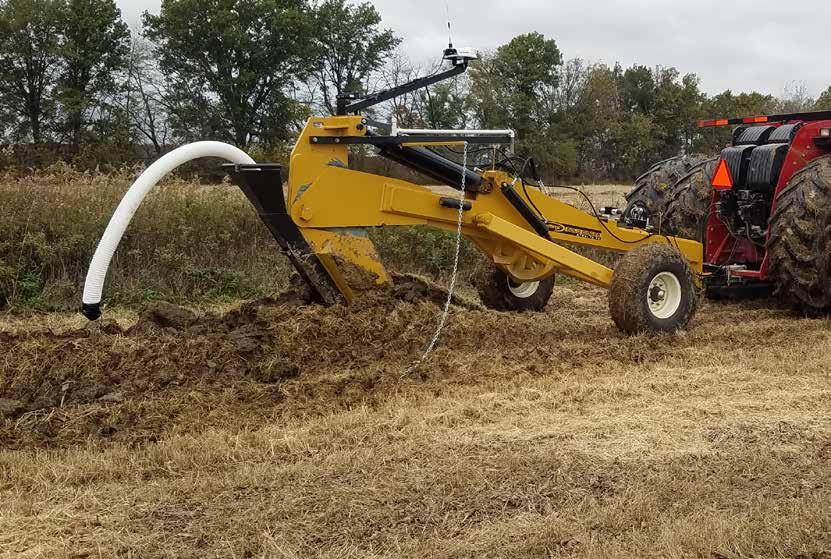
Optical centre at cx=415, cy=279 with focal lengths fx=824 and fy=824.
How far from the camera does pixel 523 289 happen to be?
807cm

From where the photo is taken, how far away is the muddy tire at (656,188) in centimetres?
941

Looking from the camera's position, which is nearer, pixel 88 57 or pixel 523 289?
pixel 523 289

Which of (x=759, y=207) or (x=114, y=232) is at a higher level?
(x=759, y=207)

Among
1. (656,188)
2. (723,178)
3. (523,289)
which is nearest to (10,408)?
(523,289)

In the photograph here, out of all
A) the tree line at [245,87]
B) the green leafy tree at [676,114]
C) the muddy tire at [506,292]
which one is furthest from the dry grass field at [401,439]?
the green leafy tree at [676,114]

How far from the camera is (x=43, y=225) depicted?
358 inches

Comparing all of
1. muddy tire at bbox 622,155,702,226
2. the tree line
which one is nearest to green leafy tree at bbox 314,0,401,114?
the tree line

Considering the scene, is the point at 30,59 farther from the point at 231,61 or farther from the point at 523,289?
the point at 523,289

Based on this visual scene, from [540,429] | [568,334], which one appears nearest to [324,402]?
[540,429]

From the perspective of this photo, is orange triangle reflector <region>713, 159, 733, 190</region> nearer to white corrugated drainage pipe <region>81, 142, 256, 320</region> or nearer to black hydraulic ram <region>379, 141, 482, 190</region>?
black hydraulic ram <region>379, 141, 482, 190</region>

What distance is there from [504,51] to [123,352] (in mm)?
38234

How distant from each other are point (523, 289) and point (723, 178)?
7.64ft

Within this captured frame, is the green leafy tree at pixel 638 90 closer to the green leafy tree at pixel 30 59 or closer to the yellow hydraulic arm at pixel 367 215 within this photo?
the green leafy tree at pixel 30 59

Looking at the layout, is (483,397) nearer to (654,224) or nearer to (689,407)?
(689,407)
